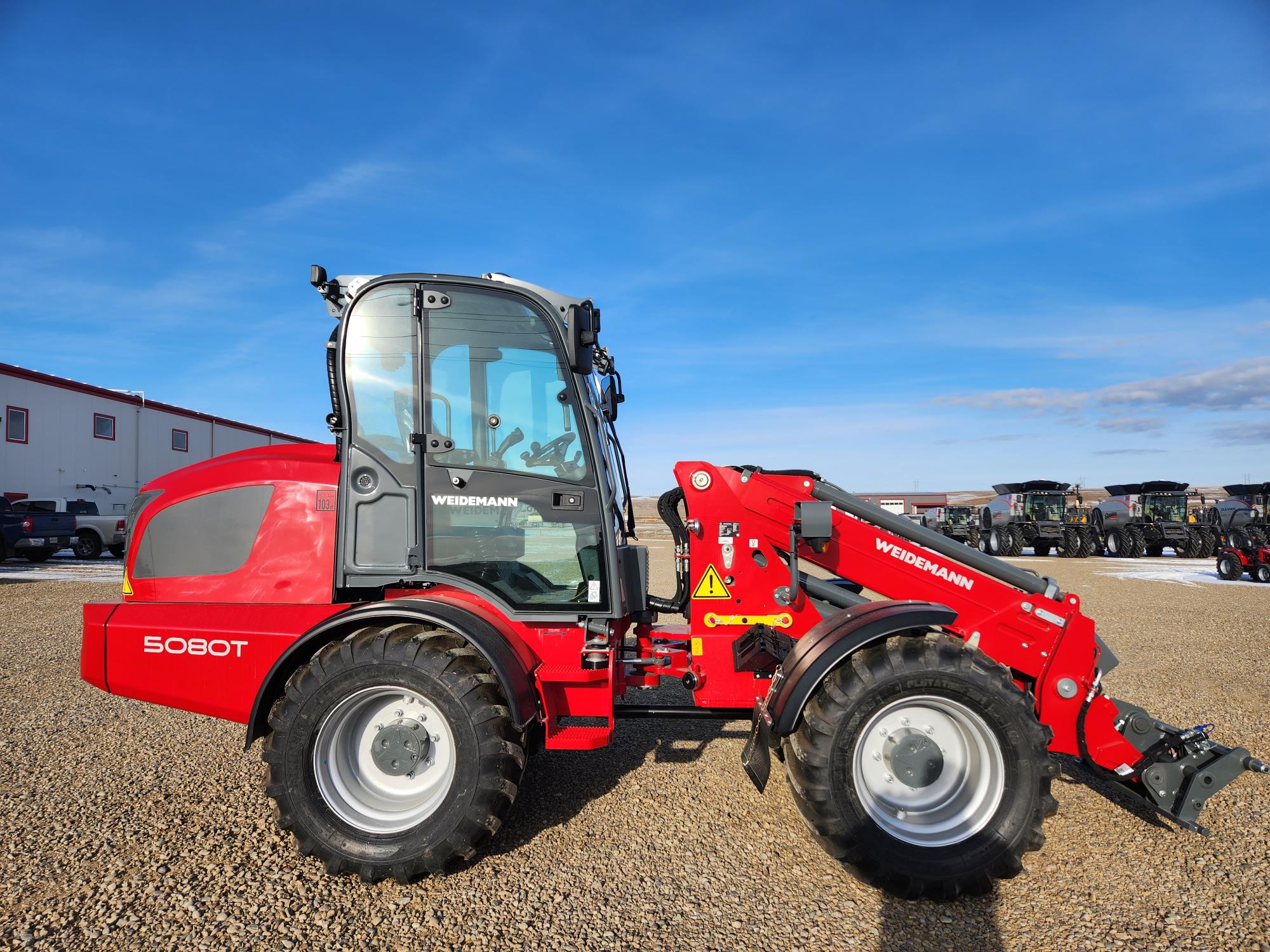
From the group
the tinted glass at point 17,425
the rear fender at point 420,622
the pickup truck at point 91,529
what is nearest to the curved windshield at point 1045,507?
the rear fender at point 420,622

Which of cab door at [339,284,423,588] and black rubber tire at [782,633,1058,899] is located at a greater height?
cab door at [339,284,423,588]

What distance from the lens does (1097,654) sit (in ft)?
12.0

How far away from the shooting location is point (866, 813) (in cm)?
311

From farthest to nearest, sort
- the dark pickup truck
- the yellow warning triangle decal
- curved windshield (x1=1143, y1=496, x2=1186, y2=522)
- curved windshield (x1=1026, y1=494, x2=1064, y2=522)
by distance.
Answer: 1. curved windshield (x1=1026, y1=494, x2=1064, y2=522)
2. curved windshield (x1=1143, y1=496, x2=1186, y2=522)
3. the dark pickup truck
4. the yellow warning triangle decal

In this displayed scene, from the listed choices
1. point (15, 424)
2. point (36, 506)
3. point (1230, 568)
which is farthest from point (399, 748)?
point (15, 424)

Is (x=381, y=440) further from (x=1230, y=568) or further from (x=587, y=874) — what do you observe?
(x=1230, y=568)

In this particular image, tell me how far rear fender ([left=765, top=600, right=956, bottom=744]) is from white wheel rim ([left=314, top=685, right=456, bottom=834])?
4.84 ft

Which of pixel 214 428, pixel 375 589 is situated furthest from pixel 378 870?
pixel 214 428

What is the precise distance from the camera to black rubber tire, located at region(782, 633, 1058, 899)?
A: 3035 millimetres

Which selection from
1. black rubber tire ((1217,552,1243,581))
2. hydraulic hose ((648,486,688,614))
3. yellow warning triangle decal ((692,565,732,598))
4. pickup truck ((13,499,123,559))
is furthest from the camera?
pickup truck ((13,499,123,559))

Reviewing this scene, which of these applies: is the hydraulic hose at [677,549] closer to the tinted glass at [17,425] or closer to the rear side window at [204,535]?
the rear side window at [204,535]

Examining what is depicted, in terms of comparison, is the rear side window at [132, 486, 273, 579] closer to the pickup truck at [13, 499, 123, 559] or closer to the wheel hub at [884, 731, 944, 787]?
the wheel hub at [884, 731, 944, 787]

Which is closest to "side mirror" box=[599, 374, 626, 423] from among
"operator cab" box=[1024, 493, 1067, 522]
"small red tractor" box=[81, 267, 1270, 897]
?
"small red tractor" box=[81, 267, 1270, 897]

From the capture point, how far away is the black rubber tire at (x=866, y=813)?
3.04 metres
